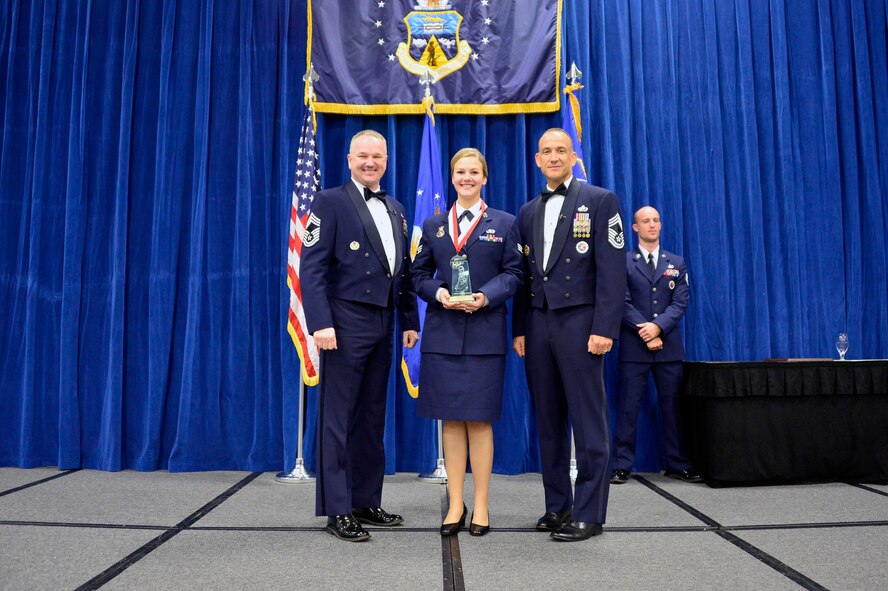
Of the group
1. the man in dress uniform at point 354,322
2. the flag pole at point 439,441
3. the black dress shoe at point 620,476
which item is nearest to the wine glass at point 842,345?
the black dress shoe at point 620,476

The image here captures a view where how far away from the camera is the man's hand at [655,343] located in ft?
13.0

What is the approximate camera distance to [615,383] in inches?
170

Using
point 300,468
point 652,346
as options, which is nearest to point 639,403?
point 652,346

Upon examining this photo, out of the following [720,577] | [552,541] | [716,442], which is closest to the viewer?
[720,577]

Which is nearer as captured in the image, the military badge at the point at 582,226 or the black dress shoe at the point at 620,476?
the military badge at the point at 582,226

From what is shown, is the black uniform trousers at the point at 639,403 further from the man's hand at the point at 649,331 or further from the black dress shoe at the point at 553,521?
the black dress shoe at the point at 553,521

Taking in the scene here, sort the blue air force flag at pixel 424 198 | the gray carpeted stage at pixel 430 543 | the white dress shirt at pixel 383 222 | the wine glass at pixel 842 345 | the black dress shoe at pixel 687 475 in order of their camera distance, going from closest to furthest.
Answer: the gray carpeted stage at pixel 430 543
the white dress shirt at pixel 383 222
the black dress shoe at pixel 687 475
the blue air force flag at pixel 424 198
the wine glass at pixel 842 345

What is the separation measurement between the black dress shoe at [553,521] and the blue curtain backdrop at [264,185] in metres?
1.55

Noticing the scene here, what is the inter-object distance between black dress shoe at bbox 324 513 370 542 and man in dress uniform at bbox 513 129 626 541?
748mm

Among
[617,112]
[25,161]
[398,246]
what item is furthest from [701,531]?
[25,161]

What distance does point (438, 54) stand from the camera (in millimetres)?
4465

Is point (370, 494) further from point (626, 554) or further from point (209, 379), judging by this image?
point (209, 379)

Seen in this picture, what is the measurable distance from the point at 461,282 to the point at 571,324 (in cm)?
48

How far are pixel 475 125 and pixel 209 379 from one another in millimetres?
2540
